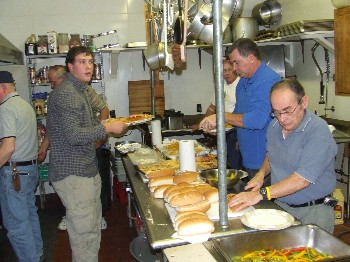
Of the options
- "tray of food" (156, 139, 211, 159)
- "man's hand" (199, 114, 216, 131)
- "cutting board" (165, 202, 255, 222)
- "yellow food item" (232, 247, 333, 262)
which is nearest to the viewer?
"yellow food item" (232, 247, 333, 262)

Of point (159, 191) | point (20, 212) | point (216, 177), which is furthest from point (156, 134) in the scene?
point (159, 191)

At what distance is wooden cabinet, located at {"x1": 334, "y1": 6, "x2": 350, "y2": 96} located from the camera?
13.7ft

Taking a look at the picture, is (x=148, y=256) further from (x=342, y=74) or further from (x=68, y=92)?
(x=342, y=74)

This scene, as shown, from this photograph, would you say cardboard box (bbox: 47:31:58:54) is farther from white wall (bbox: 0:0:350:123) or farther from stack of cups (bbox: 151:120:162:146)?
stack of cups (bbox: 151:120:162:146)

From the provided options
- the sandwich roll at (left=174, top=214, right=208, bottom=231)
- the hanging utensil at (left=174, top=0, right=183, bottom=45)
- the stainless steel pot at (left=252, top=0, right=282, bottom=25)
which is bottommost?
the sandwich roll at (left=174, top=214, right=208, bottom=231)

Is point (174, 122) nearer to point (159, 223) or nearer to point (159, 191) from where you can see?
point (159, 191)

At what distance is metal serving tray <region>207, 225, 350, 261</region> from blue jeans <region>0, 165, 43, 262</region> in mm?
2484

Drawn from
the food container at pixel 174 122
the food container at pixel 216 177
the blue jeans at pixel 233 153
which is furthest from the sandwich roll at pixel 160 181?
the food container at pixel 174 122

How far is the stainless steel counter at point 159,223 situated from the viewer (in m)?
1.89

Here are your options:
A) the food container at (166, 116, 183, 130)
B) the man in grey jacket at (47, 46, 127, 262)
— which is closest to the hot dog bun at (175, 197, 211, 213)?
the man in grey jacket at (47, 46, 127, 262)

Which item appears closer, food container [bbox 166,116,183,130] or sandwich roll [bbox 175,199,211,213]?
sandwich roll [bbox 175,199,211,213]

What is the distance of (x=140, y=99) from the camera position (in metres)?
6.49

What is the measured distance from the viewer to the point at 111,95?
6594 mm

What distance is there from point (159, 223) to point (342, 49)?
320 cm
